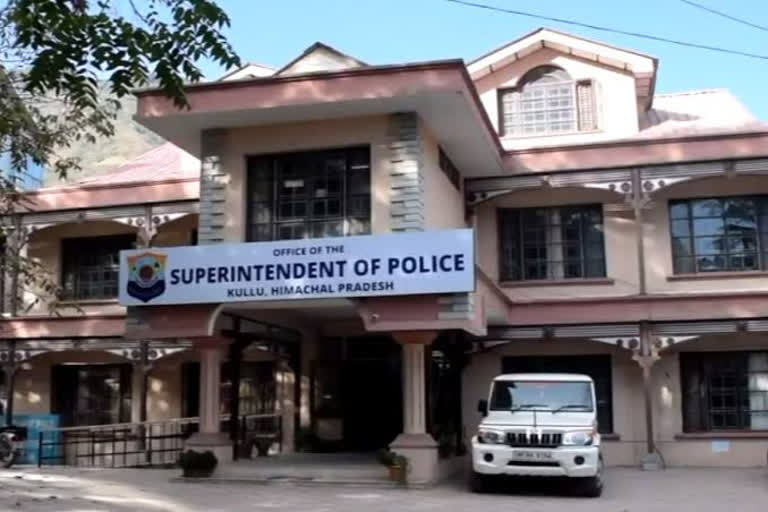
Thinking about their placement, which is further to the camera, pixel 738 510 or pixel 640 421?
pixel 640 421

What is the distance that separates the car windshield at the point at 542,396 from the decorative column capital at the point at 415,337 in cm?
164

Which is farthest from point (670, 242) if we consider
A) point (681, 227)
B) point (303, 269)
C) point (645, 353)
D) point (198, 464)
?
point (198, 464)

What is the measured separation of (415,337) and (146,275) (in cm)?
457

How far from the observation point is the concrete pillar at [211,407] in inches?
588

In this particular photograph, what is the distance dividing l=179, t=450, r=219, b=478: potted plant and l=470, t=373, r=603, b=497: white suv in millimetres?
4421

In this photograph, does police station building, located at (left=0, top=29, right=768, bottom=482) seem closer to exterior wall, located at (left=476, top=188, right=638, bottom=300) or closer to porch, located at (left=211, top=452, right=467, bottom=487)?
exterior wall, located at (left=476, top=188, right=638, bottom=300)

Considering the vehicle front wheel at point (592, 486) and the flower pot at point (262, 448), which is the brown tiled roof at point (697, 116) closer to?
the vehicle front wheel at point (592, 486)

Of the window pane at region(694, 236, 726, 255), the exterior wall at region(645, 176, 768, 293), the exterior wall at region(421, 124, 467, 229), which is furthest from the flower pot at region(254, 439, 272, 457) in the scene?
the window pane at region(694, 236, 726, 255)

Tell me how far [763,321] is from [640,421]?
10.7 feet

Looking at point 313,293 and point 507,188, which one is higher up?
point 507,188

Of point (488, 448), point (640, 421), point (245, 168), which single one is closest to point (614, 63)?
point (640, 421)

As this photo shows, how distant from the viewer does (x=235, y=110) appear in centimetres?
1459

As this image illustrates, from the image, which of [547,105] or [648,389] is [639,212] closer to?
[648,389]

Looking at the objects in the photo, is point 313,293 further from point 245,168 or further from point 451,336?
point 451,336
